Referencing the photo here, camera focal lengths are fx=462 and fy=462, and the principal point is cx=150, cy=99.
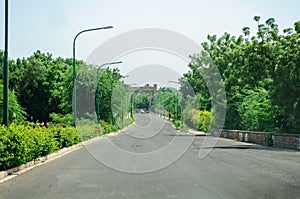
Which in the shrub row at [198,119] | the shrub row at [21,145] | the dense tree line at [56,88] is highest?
the dense tree line at [56,88]

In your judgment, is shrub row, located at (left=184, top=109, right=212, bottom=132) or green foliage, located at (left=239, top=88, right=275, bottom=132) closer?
green foliage, located at (left=239, top=88, right=275, bottom=132)

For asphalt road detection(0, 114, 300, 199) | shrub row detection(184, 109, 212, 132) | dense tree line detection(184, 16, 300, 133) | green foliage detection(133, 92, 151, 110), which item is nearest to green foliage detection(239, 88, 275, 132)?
dense tree line detection(184, 16, 300, 133)

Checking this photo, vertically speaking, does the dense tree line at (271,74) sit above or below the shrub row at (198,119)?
above

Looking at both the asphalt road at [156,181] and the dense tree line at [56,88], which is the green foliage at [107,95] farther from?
the asphalt road at [156,181]

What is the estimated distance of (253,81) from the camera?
1485 inches

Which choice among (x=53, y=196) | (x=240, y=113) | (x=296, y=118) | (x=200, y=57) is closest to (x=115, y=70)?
(x=200, y=57)

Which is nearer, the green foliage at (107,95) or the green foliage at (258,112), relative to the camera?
the green foliage at (258,112)

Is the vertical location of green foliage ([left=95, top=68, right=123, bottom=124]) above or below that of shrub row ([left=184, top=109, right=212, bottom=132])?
above

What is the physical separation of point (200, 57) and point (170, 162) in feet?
167

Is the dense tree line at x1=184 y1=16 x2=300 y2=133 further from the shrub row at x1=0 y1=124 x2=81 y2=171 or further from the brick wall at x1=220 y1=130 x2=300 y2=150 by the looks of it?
the shrub row at x1=0 y1=124 x2=81 y2=171

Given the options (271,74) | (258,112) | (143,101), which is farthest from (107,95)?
(143,101)

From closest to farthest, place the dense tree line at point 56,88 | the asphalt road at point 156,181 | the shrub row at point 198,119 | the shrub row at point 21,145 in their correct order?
the asphalt road at point 156,181
the shrub row at point 21,145
the dense tree line at point 56,88
the shrub row at point 198,119

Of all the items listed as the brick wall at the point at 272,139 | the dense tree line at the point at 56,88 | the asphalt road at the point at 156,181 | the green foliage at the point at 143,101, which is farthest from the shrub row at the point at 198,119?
the green foliage at the point at 143,101

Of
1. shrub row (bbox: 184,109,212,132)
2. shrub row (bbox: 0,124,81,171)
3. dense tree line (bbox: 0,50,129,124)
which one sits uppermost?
dense tree line (bbox: 0,50,129,124)
